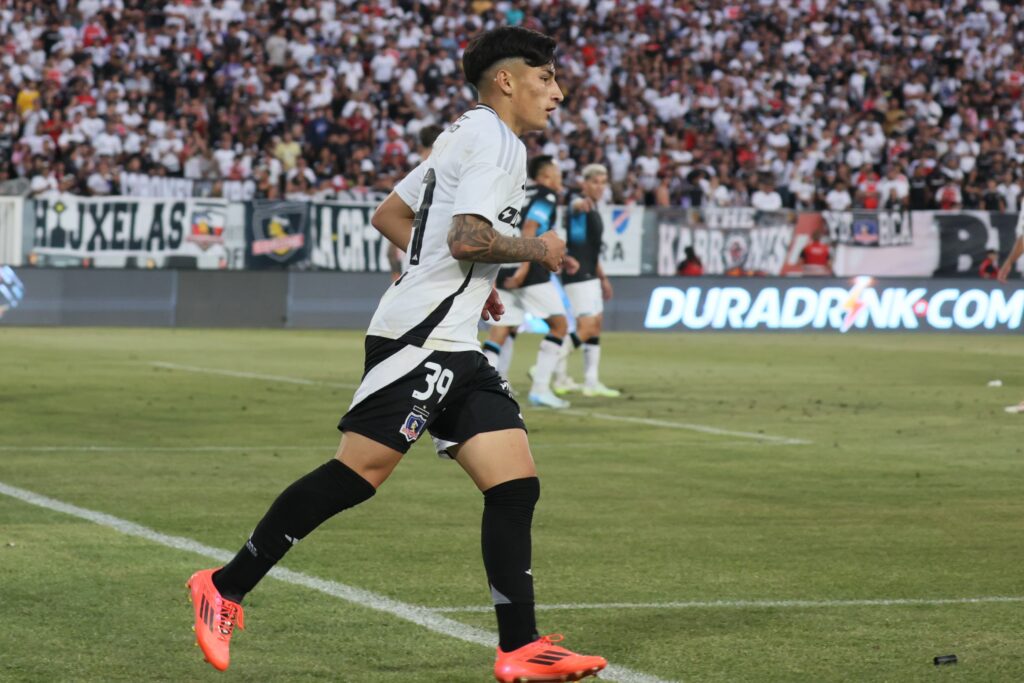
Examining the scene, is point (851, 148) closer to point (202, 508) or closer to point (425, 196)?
point (202, 508)

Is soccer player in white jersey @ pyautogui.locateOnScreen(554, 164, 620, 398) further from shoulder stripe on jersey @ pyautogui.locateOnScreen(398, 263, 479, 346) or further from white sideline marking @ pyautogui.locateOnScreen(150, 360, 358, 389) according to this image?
shoulder stripe on jersey @ pyautogui.locateOnScreen(398, 263, 479, 346)

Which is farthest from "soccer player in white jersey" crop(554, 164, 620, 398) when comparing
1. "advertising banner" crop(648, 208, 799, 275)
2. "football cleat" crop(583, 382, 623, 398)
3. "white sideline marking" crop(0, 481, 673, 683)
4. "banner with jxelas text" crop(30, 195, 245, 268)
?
"advertising banner" crop(648, 208, 799, 275)

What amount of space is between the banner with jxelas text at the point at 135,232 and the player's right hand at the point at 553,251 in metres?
23.3

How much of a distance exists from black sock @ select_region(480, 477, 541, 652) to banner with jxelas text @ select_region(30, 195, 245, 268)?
76.8 ft

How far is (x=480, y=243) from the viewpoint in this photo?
5.36 m

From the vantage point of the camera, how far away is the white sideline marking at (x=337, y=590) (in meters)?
6.13

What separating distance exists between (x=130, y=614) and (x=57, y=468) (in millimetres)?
4829

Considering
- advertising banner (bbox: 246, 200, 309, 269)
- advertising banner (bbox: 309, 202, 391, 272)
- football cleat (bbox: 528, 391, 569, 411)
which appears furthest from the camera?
advertising banner (bbox: 309, 202, 391, 272)

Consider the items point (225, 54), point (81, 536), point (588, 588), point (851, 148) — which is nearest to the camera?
point (588, 588)

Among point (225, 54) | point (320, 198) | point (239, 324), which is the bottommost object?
point (239, 324)

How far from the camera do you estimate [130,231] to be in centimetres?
2827

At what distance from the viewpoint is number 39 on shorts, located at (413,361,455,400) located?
216 inches

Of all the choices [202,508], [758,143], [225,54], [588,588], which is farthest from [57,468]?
[758,143]

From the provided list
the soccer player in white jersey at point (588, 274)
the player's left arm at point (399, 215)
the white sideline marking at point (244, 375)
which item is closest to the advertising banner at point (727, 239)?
the white sideline marking at point (244, 375)
